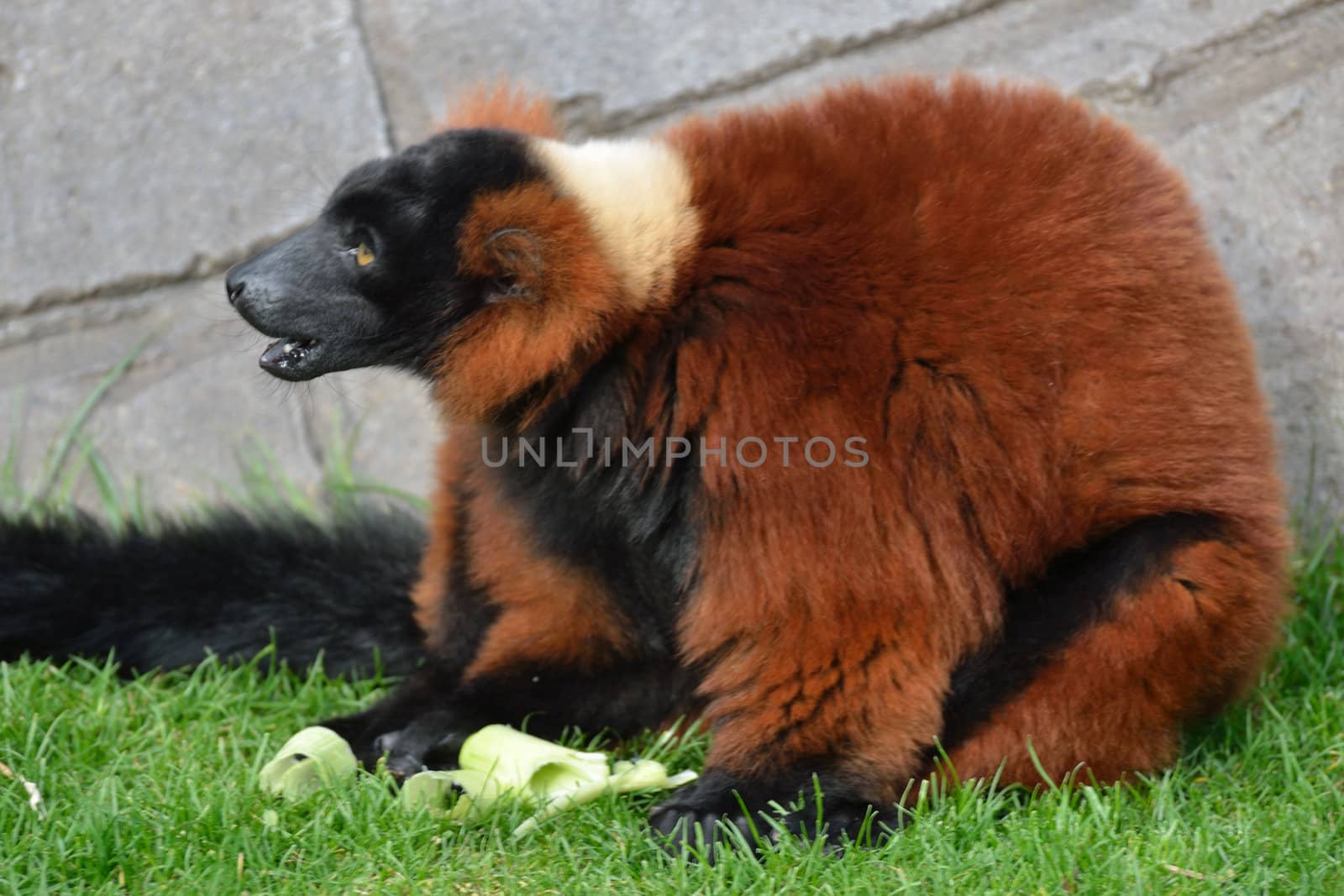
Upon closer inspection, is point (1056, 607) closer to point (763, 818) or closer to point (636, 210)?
point (763, 818)

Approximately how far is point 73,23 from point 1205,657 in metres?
3.41

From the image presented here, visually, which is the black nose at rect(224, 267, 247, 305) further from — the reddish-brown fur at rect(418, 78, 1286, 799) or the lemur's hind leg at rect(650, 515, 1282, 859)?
the lemur's hind leg at rect(650, 515, 1282, 859)

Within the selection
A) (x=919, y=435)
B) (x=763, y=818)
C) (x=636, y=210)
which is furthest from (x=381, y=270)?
(x=763, y=818)

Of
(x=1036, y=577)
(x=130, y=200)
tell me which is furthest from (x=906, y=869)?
(x=130, y=200)

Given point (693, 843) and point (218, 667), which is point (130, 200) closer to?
point (218, 667)

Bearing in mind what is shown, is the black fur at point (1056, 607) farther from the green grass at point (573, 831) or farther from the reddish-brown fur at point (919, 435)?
the green grass at point (573, 831)

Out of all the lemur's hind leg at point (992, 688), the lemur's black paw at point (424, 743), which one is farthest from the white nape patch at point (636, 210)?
the lemur's black paw at point (424, 743)

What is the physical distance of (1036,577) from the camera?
2.64 meters

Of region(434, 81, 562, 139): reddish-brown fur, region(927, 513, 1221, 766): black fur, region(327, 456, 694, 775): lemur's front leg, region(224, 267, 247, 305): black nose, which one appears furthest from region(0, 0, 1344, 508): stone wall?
region(927, 513, 1221, 766): black fur

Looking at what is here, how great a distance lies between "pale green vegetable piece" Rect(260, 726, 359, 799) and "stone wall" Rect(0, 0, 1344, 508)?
147cm

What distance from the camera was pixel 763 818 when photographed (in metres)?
2.49

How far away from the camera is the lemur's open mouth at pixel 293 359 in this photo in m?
2.65

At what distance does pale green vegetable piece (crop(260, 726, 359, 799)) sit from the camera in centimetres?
264

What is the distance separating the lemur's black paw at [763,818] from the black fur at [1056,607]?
19 cm
